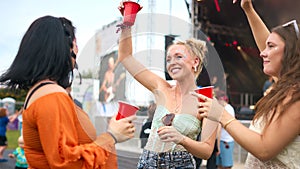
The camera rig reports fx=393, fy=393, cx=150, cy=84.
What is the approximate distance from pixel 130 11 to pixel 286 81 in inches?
24.6

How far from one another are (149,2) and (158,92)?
1.37 ft

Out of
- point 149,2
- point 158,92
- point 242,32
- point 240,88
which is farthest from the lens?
Answer: point 240,88

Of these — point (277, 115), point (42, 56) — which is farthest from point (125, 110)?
point (277, 115)

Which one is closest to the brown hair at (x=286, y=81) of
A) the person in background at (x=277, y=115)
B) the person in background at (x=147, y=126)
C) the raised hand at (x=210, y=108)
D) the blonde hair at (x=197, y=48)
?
the person in background at (x=277, y=115)

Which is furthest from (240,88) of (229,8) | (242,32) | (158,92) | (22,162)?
(158,92)

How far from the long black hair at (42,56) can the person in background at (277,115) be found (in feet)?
1.68

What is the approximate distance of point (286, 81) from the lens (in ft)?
4.73

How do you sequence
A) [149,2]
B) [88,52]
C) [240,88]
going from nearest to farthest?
[88,52]
[149,2]
[240,88]

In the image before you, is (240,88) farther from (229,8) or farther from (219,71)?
(219,71)

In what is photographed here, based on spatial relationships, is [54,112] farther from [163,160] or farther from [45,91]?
[163,160]

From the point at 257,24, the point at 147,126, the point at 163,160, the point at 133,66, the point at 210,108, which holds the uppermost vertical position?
the point at 257,24

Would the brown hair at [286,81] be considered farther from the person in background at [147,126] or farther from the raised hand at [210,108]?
the person in background at [147,126]

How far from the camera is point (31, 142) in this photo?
137cm

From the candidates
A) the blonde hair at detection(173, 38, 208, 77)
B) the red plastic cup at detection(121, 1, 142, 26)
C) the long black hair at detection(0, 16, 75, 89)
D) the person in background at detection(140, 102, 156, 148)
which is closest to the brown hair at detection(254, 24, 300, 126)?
the blonde hair at detection(173, 38, 208, 77)
